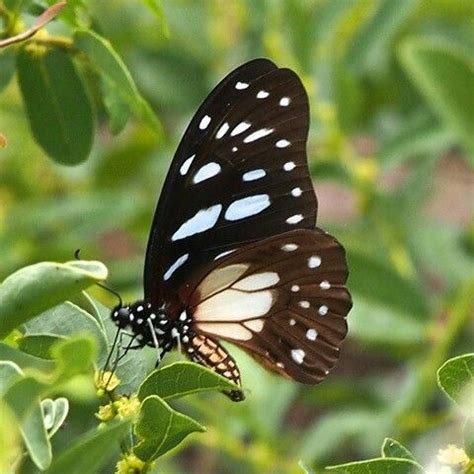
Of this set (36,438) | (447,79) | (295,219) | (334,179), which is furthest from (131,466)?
(334,179)

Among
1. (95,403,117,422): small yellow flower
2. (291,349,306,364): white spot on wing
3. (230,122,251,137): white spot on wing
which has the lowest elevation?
(291,349,306,364): white spot on wing

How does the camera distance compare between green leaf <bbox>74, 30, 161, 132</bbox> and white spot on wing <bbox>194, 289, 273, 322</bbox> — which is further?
white spot on wing <bbox>194, 289, 273, 322</bbox>

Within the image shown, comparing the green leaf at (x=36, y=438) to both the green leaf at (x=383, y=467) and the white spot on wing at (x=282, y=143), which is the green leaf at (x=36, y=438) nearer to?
the green leaf at (x=383, y=467)

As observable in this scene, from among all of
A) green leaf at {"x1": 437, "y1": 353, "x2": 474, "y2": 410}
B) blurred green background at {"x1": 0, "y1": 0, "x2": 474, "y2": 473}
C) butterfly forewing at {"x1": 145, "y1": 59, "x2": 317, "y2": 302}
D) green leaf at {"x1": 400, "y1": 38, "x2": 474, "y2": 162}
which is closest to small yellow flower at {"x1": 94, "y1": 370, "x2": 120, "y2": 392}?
green leaf at {"x1": 437, "y1": 353, "x2": 474, "y2": 410}

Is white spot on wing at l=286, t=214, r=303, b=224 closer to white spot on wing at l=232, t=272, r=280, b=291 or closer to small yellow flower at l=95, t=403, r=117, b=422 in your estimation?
white spot on wing at l=232, t=272, r=280, b=291

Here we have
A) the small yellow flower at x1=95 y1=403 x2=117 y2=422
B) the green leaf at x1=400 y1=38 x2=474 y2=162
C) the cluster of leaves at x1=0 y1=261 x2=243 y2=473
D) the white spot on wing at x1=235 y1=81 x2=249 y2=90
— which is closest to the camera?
the cluster of leaves at x1=0 y1=261 x2=243 y2=473

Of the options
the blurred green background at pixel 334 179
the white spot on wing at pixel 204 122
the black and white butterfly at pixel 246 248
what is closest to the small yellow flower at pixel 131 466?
the black and white butterfly at pixel 246 248

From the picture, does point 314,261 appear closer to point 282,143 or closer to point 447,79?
point 282,143
